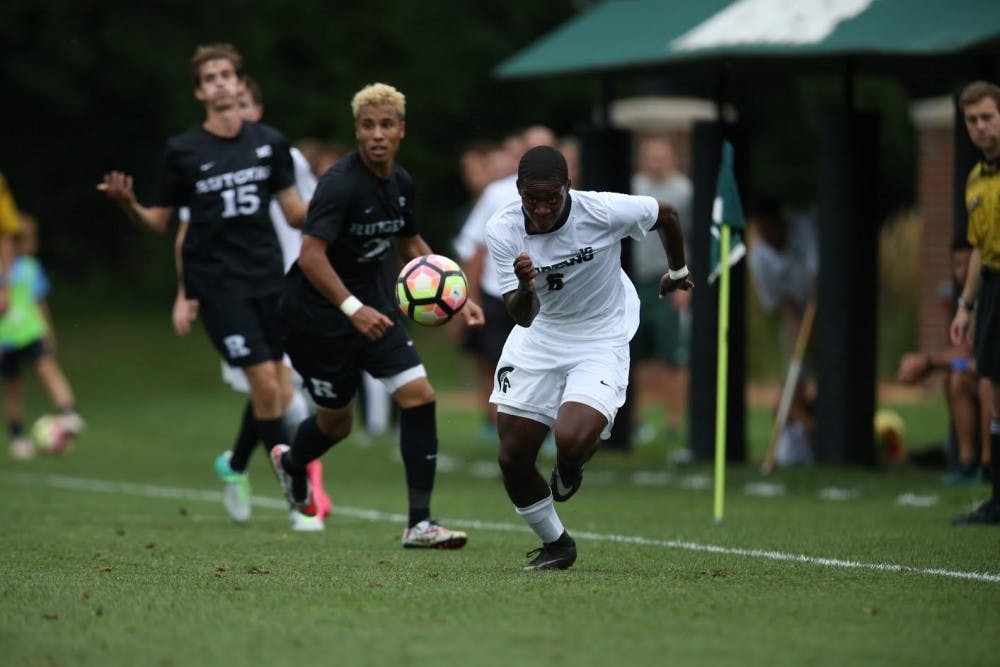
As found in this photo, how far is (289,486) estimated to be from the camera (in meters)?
10.7

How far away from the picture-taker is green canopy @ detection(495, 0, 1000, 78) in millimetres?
13273

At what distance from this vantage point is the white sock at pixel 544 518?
8633 millimetres

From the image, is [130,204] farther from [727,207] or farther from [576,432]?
[576,432]

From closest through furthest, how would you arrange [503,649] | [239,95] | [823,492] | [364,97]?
1. [503,649]
2. [364,97]
3. [239,95]
4. [823,492]

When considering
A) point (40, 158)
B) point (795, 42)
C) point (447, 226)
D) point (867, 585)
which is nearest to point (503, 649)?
point (867, 585)

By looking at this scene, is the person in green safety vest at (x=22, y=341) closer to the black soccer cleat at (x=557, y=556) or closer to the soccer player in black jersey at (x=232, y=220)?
the soccer player in black jersey at (x=232, y=220)

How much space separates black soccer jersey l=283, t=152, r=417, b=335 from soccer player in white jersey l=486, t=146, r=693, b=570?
1.18m

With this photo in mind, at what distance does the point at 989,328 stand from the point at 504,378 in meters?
3.17

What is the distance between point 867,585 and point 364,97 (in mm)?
3390

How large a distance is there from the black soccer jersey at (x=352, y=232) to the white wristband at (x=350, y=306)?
1.05 ft

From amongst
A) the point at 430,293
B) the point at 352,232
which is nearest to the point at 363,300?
the point at 352,232

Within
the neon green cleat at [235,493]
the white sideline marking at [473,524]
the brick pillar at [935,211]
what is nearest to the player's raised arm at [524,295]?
the white sideline marking at [473,524]

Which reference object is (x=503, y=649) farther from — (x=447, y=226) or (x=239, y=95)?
(x=447, y=226)

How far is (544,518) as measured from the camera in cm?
867
